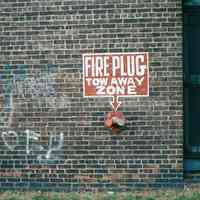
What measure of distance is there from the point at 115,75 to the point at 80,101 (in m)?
0.69

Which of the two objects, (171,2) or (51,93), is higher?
(171,2)

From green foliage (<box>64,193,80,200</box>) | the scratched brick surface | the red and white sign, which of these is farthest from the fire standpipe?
green foliage (<box>64,193,80,200</box>)

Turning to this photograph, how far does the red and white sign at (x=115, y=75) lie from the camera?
791 centimetres

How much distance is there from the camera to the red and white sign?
791cm

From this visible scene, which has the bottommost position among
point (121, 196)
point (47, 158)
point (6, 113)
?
point (121, 196)

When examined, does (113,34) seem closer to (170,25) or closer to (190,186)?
(170,25)

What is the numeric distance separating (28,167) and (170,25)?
317 cm

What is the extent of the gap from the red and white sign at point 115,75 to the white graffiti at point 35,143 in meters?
0.89

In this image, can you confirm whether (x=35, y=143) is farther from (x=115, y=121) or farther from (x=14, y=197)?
(x=115, y=121)

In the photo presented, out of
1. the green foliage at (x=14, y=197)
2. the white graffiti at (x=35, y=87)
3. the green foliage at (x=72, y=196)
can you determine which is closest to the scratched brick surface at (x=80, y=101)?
the white graffiti at (x=35, y=87)

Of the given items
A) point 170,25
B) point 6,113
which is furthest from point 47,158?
point 170,25

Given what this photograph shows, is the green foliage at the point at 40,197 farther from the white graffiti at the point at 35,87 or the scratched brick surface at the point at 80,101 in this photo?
the white graffiti at the point at 35,87

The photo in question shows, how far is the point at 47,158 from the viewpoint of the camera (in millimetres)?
8086

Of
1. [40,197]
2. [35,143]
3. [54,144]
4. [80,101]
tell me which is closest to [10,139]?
[35,143]
